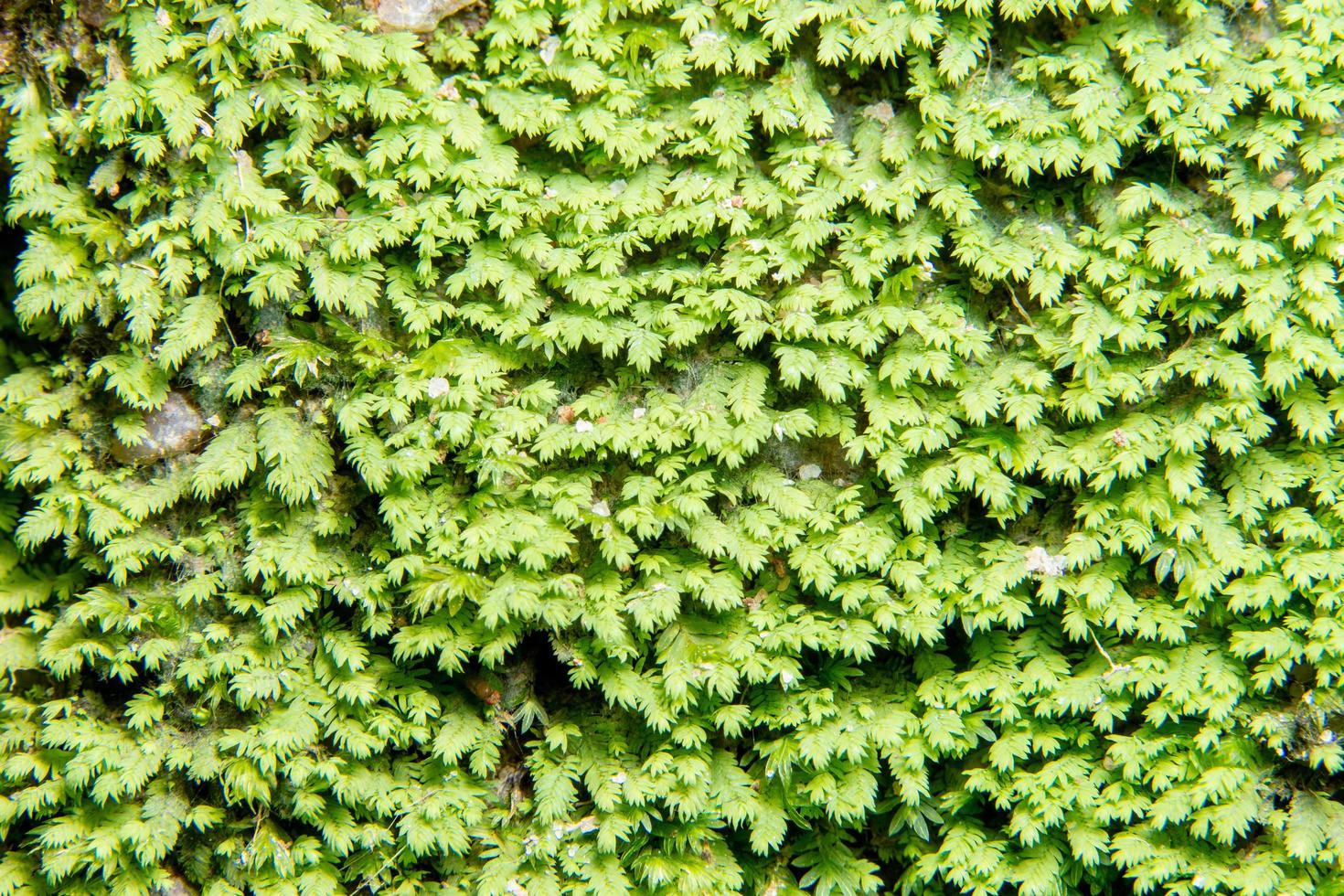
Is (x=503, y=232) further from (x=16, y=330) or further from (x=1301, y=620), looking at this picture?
(x=1301, y=620)

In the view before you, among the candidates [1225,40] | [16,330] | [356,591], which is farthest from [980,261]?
[16,330]

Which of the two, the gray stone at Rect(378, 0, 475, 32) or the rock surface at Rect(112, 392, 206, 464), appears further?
the rock surface at Rect(112, 392, 206, 464)

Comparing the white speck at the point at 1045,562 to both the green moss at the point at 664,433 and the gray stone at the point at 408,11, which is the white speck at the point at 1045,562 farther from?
the gray stone at the point at 408,11

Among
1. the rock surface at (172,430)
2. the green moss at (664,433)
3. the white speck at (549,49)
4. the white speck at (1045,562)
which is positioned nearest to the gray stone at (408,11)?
the green moss at (664,433)

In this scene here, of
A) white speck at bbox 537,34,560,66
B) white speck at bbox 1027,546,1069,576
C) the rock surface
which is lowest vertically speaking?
the rock surface

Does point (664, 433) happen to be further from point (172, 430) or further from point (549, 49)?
point (172, 430)

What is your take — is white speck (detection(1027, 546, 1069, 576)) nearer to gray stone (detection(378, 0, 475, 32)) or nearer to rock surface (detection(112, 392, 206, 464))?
gray stone (detection(378, 0, 475, 32))

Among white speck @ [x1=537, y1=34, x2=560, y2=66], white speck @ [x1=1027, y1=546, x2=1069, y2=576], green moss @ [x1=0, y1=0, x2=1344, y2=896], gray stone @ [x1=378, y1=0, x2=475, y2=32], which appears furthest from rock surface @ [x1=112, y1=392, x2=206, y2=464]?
white speck @ [x1=1027, y1=546, x2=1069, y2=576]
